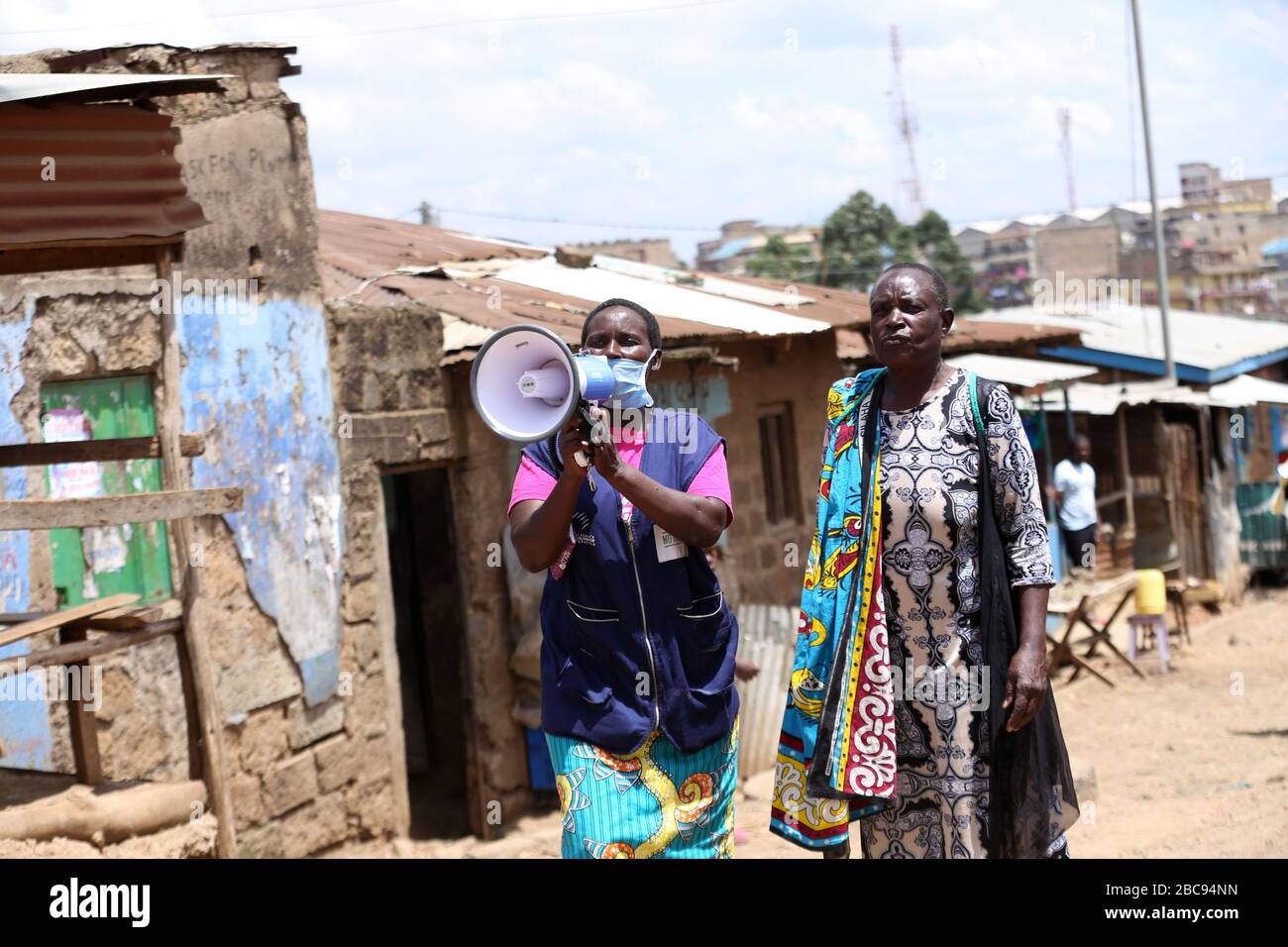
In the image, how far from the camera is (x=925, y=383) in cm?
319

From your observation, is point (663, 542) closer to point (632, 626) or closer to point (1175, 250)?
point (632, 626)

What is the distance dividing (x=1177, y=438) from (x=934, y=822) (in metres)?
12.9

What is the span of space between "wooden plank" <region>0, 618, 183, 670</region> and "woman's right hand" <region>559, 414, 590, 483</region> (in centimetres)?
200

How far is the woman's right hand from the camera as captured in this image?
2.83 meters

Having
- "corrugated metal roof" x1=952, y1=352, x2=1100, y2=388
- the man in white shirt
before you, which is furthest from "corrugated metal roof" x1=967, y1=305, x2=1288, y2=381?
the man in white shirt

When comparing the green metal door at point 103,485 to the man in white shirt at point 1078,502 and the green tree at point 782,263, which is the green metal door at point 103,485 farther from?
the green tree at point 782,263

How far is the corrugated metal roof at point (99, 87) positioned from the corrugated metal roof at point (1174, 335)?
1142 centimetres

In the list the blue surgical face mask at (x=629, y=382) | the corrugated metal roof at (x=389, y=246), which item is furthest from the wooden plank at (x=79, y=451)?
the corrugated metal roof at (x=389, y=246)

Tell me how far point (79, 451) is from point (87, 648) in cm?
70

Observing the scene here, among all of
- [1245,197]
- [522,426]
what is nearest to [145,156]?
[522,426]

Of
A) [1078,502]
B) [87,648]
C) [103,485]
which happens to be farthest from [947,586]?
[1078,502]

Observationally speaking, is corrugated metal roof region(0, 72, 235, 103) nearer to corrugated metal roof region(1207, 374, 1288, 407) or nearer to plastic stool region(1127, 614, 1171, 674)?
plastic stool region(1127, 614, 1171, 674)

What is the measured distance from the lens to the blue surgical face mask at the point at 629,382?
2.97 m

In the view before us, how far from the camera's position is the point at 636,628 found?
10.00 feet
